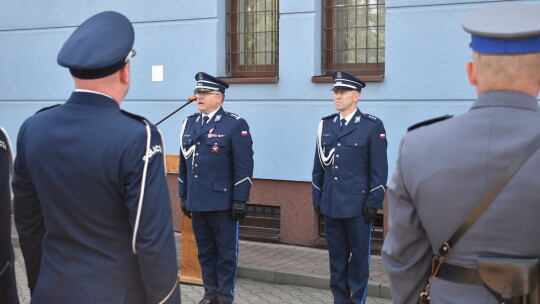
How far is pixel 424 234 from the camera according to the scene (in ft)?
9.66

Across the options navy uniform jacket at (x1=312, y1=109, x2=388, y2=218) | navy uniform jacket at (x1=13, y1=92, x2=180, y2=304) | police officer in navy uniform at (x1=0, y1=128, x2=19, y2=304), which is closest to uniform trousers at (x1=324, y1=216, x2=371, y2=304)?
navy uniform jacket at (x1=312, y1=109, x2=388, y2=218)

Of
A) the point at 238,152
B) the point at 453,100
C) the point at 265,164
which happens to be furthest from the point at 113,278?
the point at 265,164

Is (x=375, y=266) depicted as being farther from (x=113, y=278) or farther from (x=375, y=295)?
(x=113, y=278)

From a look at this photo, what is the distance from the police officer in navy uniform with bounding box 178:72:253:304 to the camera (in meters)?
7.33

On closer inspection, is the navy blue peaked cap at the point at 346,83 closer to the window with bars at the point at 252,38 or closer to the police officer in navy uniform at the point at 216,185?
the police officer in navy uniform at the point at 216,185

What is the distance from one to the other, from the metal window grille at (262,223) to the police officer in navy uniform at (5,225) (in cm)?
627

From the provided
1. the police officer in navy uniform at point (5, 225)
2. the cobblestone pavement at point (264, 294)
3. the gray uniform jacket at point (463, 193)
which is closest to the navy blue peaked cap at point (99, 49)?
the police officer in navy uniform at point (5, 225)

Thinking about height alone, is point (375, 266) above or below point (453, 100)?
below

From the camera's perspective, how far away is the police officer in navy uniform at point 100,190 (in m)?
3.23

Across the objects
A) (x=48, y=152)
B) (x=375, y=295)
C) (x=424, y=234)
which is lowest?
(x=375, y=295)

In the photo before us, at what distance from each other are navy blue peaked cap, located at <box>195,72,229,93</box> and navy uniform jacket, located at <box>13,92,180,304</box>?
4.15 metres

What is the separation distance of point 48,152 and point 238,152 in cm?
414

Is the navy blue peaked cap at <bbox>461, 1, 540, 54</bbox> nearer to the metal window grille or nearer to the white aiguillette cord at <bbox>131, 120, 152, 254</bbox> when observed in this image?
the white aiguillette cord at <bbox>131, 120, 152, 254</bbox>

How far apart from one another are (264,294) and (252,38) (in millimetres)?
3974
